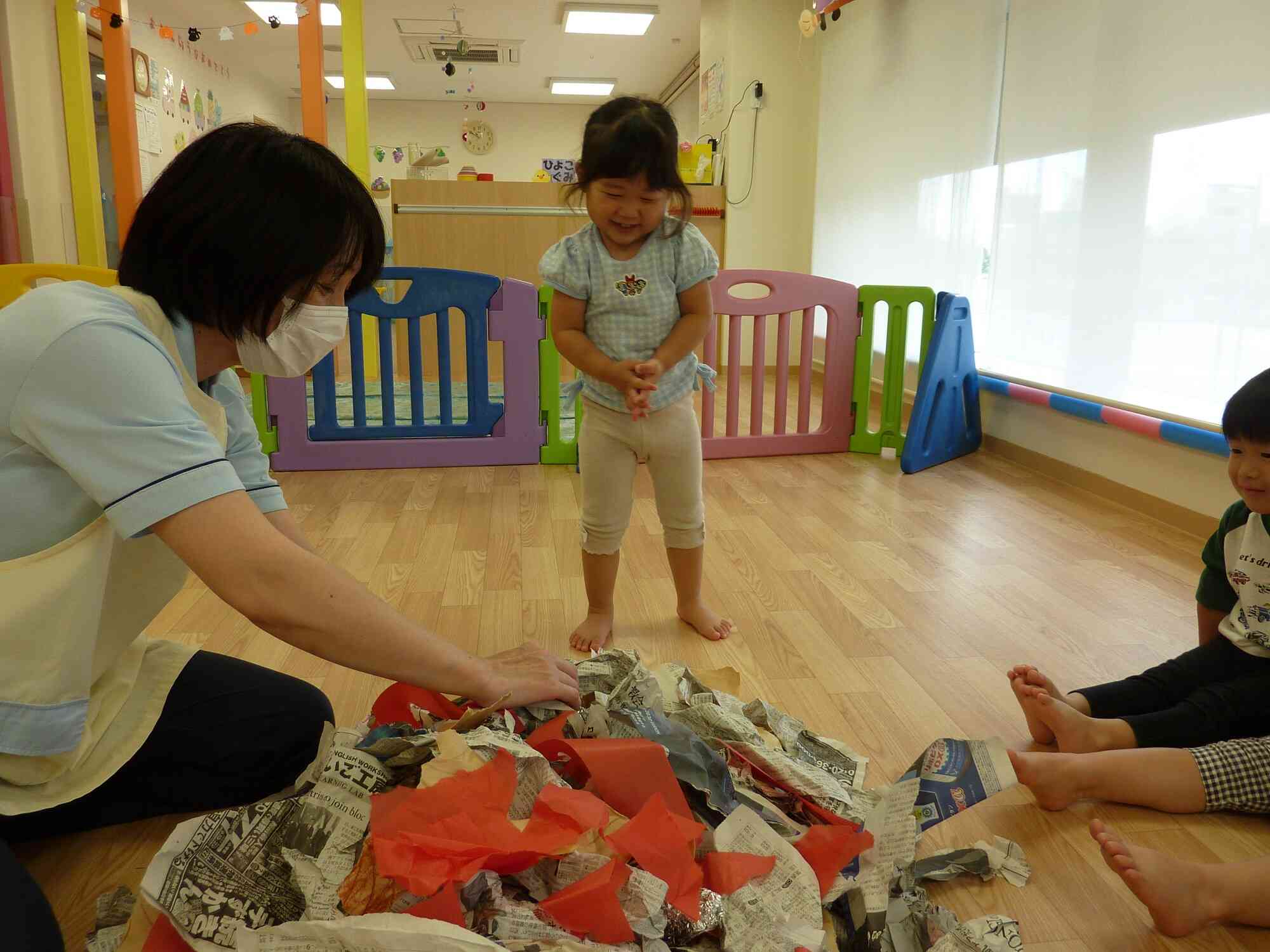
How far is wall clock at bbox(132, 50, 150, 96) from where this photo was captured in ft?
17.0

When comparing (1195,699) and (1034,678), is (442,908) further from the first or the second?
(1195,699)

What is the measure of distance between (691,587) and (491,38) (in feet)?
19.6

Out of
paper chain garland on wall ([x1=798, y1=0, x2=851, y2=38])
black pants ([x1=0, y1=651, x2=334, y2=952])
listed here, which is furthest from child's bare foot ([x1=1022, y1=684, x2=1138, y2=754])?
paper chain garland on wall ([x1=798, y1=0, x2=851, y2=38])

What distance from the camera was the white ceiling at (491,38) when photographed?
5.77m

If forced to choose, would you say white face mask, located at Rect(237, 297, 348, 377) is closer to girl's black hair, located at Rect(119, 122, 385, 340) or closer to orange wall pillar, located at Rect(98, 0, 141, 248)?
girl's black hair, located at Rect(119, 122, 385, 340)

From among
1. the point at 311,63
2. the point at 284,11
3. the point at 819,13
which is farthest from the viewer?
the point at 284,11

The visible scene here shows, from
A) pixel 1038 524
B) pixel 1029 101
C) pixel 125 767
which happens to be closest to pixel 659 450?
pixel 125 767

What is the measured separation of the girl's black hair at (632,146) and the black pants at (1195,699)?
91cm

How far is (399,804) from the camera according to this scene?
2.69 feet

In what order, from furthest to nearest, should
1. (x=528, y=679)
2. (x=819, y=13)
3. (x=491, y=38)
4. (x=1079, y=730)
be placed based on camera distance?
(x=491, y=38) < (x=819, y=13) < (x=1079, y=730) < (x=528, y=679)

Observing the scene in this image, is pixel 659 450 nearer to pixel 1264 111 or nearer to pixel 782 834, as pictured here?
pixel 782 834

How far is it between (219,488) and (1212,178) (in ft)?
7.11

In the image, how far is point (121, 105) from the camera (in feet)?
13.7

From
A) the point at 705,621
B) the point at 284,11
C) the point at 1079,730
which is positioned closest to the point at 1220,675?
the point at 1079,730
